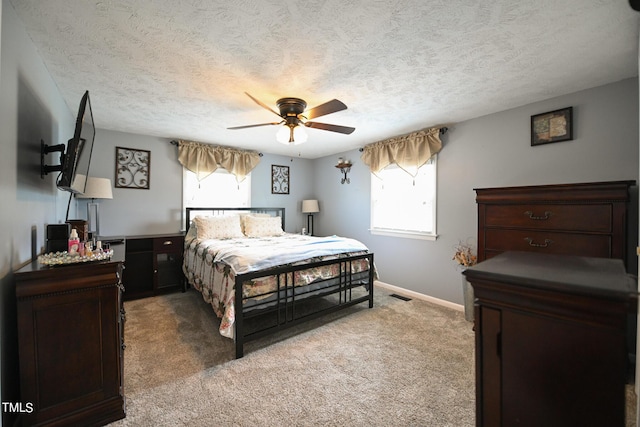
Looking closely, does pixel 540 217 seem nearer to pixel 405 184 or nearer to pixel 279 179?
pixel 405 184

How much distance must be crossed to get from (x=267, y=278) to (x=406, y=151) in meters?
2.60

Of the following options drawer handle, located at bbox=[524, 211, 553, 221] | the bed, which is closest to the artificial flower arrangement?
drawer handle, located at bbox=[524, 211, 553, 221]

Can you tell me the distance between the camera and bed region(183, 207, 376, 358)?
2.39 metres

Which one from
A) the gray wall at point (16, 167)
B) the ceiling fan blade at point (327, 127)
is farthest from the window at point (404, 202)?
the gray wall at point (16, 167)

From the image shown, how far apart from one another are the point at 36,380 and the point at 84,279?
53cm

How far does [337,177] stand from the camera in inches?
203

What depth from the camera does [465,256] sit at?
3.15 m

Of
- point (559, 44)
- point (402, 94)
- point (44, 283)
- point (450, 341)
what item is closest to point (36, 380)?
point (44, 283)

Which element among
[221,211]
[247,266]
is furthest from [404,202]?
[221,211]

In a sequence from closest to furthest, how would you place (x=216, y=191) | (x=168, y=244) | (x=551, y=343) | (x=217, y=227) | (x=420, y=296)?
1. (x=551, y=343)
2. (x=420, y=296)
3. (x=168, y=244)
4. (x=217, y=227)
5. (x=216, y=191)

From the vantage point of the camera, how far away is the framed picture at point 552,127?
100 inches

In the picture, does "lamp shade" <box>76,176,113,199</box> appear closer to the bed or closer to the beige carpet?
the bed

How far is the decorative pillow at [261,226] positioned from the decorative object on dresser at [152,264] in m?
0.96

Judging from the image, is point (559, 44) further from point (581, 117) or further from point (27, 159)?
point (27, 159)
